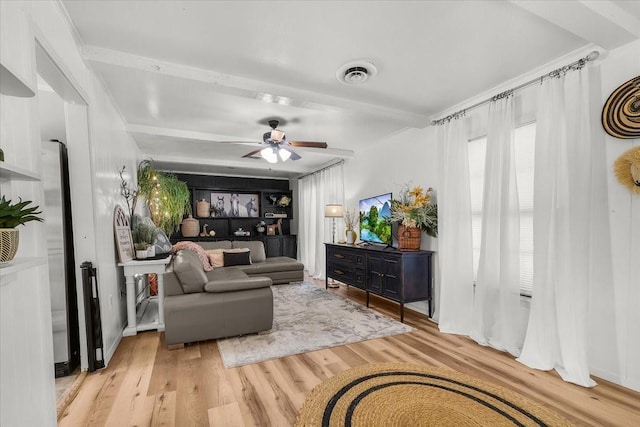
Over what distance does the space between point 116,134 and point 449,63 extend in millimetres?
3575

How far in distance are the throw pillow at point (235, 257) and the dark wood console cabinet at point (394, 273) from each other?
7.81 ft

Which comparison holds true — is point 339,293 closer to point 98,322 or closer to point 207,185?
point 98,322

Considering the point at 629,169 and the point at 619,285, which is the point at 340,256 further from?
the point at 629,169

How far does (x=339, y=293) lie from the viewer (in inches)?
191

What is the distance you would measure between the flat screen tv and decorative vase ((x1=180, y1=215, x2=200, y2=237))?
3.97 meters

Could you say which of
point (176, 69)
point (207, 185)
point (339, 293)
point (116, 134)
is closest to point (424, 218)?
point (339, 293)

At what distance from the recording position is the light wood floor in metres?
1.80

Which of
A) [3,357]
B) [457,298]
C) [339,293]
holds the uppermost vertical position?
[3,357]

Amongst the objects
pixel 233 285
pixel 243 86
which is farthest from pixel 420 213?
pixel 243 86

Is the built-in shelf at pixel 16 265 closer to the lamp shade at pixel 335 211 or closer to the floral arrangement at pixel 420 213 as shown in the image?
the floral arrangement at pixel 420 213

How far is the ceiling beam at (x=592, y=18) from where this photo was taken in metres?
1.65

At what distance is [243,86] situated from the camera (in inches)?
104

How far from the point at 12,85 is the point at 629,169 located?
11.5ft

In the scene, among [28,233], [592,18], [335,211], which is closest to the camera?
[28,233]
